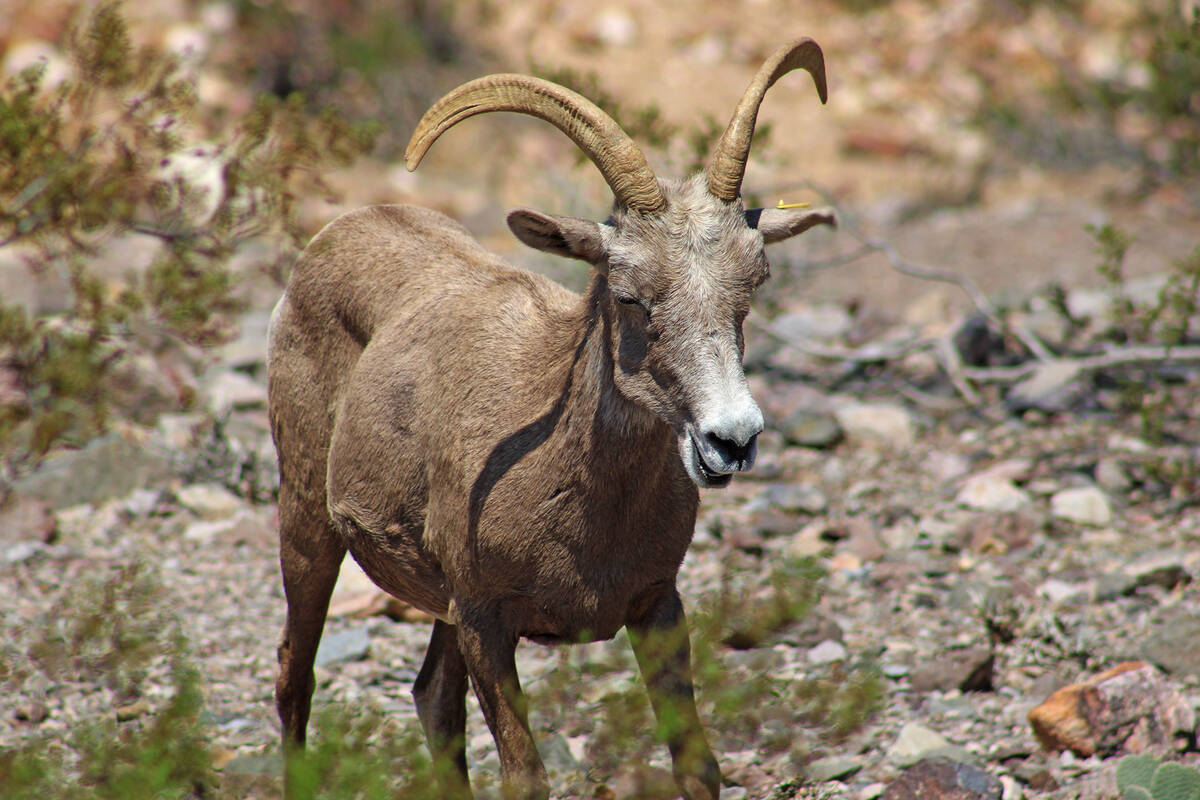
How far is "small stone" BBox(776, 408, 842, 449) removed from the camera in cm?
831

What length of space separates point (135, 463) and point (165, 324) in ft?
3.12

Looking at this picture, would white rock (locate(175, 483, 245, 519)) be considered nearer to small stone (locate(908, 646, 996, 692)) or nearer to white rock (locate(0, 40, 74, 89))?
small stone (locate(908, 646, 996, 692))

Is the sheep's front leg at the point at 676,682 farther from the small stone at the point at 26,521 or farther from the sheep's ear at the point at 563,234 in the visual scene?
the small stone at the point at 26,521

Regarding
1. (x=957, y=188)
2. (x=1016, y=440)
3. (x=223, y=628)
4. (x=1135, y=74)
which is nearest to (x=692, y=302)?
(x=223, y=628)

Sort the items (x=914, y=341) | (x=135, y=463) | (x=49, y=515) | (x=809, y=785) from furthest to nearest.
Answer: (x=914, y=341), (x=135, y=463), (x=49, y=515), (x=809, y=785)

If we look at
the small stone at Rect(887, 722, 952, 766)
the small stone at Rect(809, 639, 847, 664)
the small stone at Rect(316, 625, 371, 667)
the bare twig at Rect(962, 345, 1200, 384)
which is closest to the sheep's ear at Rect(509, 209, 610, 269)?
the small stone at Rect(887, 722, 952, 766)

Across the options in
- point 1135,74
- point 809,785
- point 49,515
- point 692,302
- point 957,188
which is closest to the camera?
point 692,302

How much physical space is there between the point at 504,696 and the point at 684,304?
1329 mm

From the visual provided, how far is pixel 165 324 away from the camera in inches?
328

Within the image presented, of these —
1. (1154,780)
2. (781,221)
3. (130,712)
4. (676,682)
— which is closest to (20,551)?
(130,712)

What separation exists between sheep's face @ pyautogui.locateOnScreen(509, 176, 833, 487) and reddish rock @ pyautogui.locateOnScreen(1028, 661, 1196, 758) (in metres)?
2.23

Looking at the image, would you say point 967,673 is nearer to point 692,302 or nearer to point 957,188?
point 692,302

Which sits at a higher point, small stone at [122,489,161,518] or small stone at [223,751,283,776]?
small stone at [122,489,161,518]

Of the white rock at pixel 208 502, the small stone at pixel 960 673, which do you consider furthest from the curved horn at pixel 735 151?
the white rock at pixel 208 502
